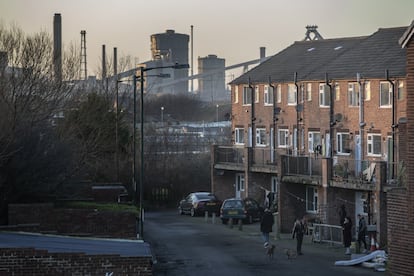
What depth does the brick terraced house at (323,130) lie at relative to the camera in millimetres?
37500

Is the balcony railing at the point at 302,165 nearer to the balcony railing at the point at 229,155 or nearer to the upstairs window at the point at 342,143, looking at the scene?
the upstairs window at the point at 342,143

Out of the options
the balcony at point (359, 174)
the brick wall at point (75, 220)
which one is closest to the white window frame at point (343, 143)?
the balcony at point (359, 174)

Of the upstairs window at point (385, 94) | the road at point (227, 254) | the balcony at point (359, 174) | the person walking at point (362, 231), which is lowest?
the road at point (227, 254)

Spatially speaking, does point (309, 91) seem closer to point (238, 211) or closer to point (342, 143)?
point (342, 143)

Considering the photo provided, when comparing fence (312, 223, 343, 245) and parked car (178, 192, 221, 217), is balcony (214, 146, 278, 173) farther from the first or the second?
fence (312, 223, 343, 245)

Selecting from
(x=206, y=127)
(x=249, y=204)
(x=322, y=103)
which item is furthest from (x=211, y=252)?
(x=206, y=127)

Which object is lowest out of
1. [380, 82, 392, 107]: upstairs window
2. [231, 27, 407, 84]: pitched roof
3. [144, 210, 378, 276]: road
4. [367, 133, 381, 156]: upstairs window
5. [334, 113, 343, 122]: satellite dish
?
[144, 210, 378, 276]: road

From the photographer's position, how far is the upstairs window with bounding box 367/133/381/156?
40375 millimetres

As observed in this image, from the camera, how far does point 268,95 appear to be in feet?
168

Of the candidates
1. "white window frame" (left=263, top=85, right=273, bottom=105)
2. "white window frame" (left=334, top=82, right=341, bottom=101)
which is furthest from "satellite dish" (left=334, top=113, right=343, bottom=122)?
"white window frame" (left=263, top=85, right=273, bottom=105)

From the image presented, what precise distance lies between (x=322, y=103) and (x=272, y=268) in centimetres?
1909

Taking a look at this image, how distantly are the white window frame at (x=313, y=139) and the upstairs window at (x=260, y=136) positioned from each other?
228 inches

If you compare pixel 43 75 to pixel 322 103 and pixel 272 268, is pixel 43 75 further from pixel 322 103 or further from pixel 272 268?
pixel 272 268

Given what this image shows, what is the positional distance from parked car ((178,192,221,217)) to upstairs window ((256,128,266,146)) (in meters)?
4.42
